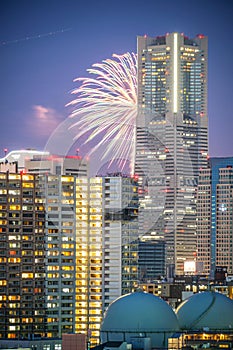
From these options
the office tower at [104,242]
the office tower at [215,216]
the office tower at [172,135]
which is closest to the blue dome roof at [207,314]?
the office tower at [104,242]

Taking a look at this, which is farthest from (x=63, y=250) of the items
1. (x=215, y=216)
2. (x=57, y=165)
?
(x=215, y=216)

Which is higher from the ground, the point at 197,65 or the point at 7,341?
the point at 197,65

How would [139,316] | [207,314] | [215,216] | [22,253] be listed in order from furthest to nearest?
[215,216]
[22,253]
[207,314]
[139,316]

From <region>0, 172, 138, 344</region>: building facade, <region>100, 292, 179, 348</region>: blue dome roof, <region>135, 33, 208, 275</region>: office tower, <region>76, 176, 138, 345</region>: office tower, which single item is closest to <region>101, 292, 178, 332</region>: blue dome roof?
<region>100, 292, 179, 348</region>: blue dome roof

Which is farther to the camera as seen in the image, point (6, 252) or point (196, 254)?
point (196, 254)

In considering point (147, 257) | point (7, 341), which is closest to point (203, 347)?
point (7, 341)

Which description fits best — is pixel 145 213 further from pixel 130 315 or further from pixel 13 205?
pixel 130 315

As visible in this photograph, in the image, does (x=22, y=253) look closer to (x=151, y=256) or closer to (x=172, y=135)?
(x=151, y=256)

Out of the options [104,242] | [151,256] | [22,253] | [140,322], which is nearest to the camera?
[140,322]
